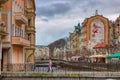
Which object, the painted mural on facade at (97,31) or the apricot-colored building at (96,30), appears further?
the painted mural on facade at (97,31)

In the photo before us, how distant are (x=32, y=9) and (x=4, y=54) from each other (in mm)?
27871

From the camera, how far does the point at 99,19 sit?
16475 centimetres

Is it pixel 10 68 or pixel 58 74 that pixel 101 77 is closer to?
pixel 58 74

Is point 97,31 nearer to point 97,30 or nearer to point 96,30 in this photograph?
point 97,30

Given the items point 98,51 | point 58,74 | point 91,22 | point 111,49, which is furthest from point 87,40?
point 58,74

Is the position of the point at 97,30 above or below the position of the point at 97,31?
above

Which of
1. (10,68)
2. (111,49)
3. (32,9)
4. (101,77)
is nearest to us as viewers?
(101,77)

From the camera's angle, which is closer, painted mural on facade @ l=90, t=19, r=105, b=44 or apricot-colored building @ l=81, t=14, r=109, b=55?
apricot-colored building @ l=81, t=14, r=109, b=55

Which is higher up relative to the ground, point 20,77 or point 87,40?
point 87,40

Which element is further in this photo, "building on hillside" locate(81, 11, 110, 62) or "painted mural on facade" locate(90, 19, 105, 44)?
"painted mural on facade" locate(90, 19, 105, 44)

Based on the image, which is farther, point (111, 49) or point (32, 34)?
point (111, 49)

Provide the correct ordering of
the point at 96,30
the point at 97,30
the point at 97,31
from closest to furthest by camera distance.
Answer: the point at 96,30 → the point at 97,30 → the point at 97,31

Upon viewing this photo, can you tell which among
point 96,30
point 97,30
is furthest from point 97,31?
point 96,30

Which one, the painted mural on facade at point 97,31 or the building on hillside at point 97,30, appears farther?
the painted mural on facade at point 97,31
